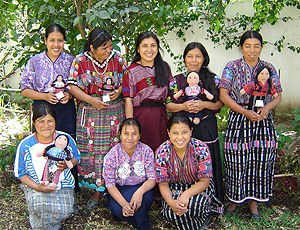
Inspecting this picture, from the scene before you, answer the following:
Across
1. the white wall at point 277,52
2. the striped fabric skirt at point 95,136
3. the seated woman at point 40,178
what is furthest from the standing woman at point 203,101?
the white wall at point 277,52

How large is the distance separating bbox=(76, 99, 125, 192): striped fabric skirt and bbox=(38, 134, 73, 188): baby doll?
343 millimetres

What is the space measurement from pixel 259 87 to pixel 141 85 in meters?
1.05

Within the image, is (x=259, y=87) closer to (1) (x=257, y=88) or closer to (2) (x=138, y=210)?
(1) (x=257, y=88)

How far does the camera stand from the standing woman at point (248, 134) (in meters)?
3.08

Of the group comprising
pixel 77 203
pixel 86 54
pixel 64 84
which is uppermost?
pixel 86 54

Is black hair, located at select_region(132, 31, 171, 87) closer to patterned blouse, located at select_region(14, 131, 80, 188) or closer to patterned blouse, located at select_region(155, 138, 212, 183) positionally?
patterned blouse, located at select_region(155, 138, 212, 183)

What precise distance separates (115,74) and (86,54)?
0.33 m

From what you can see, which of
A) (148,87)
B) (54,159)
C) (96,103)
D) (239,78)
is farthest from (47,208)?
(239,78)

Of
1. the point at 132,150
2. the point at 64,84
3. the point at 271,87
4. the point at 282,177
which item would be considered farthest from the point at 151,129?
the point at 282,177

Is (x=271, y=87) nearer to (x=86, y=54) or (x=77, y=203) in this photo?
(x=86, y=54)

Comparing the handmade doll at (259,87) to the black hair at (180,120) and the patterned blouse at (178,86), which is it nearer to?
the patterned blouse at (178,86)

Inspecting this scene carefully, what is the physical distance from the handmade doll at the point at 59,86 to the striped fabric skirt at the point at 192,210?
1.30 m

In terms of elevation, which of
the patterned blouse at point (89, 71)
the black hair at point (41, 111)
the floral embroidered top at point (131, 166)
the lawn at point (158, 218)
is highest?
the patterned blouse at point (89, 71)

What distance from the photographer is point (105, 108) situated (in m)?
3.31
